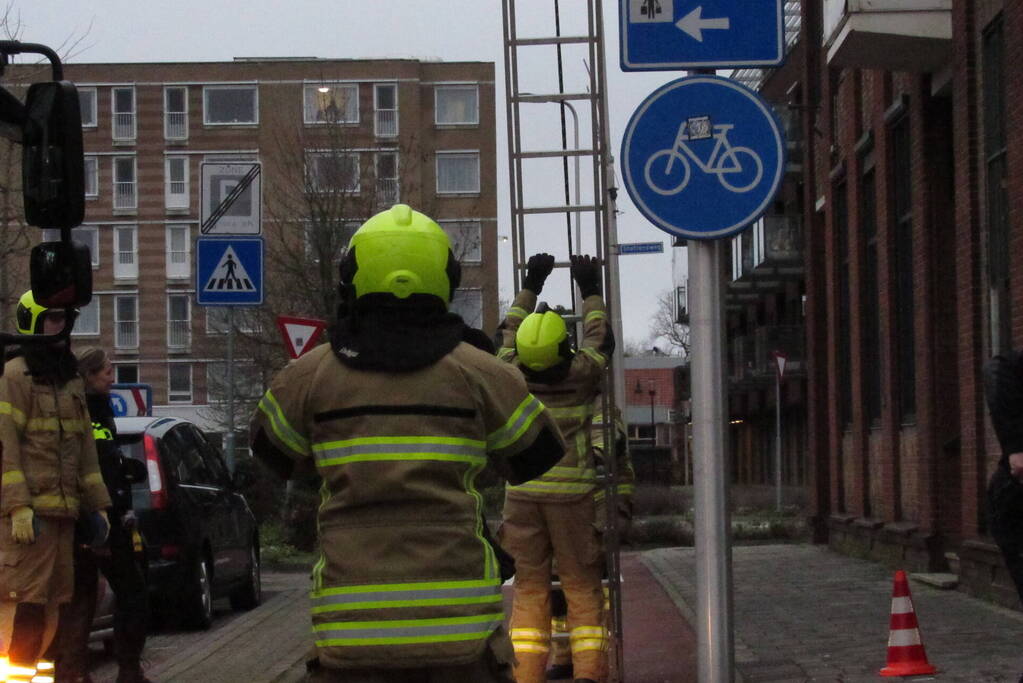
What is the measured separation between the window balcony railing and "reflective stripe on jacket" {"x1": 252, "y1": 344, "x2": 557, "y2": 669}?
11.9m

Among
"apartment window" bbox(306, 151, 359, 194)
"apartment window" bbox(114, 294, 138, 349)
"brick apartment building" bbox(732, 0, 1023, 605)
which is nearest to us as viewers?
"brick apartment building" bbox(732, 0, 1023, 605)

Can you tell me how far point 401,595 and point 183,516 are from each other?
943 centimetres

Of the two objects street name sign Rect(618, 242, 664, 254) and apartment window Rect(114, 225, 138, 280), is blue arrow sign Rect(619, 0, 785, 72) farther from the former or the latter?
apartment window Rect(114, 225, 138, 280)

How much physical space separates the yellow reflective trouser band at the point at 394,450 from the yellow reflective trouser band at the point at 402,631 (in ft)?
1.29

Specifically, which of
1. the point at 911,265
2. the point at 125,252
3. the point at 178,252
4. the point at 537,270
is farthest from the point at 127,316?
the point at 537,270

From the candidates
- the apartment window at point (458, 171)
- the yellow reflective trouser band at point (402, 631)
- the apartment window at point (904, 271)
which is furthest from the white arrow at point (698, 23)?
the apartment window at point (458, 171)

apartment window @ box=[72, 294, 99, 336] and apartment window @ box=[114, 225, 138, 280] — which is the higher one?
apartment window @ box=[114, 225, 138, 280]

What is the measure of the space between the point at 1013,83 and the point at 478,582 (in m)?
9.59

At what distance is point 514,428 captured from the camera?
4508 millimetres

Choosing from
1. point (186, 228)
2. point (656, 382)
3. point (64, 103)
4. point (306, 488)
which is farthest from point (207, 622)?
point (656, 382)

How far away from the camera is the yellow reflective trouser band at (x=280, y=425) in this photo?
4.47 meters

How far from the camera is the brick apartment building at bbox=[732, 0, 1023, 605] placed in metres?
13.9

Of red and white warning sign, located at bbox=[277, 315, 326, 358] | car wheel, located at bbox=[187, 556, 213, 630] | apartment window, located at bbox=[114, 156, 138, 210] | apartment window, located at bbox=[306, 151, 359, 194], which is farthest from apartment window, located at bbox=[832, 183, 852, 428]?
apartment window, located at bbox=[114, 156, 138, 210]

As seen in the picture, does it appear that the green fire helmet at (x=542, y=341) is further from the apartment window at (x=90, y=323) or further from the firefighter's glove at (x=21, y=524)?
the apartment window at (x=90, y=323)
